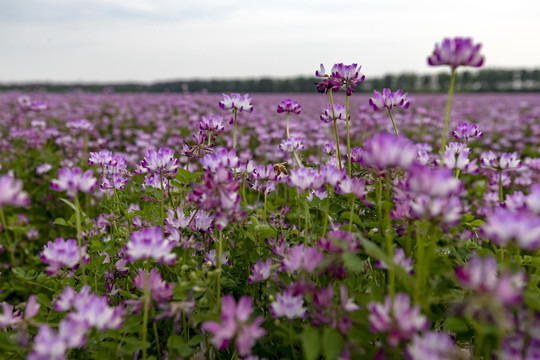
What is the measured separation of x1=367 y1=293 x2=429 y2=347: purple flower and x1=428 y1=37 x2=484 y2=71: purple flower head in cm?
74

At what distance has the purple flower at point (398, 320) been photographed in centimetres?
102

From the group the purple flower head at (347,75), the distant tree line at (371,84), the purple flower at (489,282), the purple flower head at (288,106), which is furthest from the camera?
the distant tree line at (371,84)

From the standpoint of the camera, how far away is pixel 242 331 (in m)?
1.15

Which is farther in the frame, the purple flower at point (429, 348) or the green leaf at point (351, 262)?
the green leaf at point (351, 262)

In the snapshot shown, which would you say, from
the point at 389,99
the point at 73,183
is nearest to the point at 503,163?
the point at 389,99

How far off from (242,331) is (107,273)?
115 cm

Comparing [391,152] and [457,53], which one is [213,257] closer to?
[391,152]

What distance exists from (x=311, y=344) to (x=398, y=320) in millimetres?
259

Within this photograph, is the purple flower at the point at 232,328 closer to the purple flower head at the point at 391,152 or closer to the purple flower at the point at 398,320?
the purple flower at the point at 398,320

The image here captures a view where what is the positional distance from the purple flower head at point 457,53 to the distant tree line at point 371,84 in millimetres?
41018

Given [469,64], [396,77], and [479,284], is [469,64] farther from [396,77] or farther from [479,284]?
[396,77]

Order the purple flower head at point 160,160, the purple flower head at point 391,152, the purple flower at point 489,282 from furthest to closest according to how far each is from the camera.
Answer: the purple flower head at point 160,160 → the purple flower head at point 391,152 → the purple flower at point 489,282

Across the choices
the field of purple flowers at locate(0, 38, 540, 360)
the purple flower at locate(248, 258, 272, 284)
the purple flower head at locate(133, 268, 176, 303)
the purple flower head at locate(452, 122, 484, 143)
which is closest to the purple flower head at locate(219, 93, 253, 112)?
the field of purple flowers at locate(0, 38, 540, 360)

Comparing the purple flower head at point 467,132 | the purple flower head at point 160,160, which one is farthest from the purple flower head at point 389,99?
the purple flower head at point 160,160
